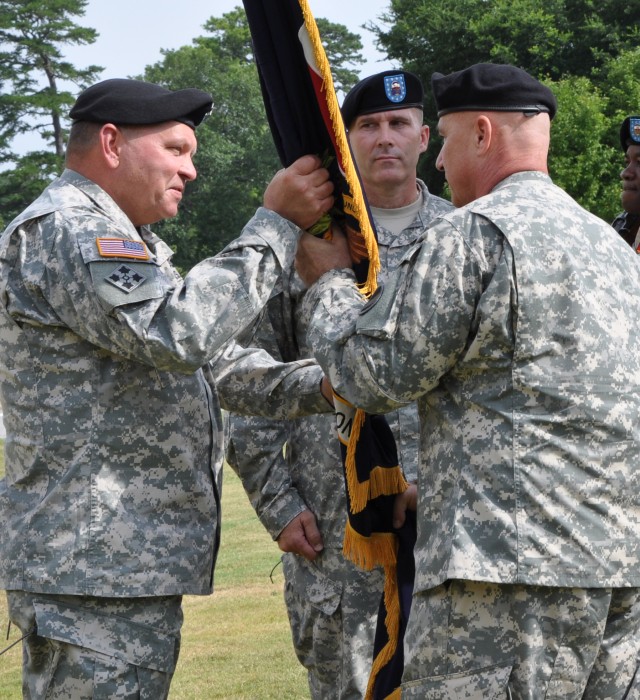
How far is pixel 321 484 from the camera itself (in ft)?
14.8

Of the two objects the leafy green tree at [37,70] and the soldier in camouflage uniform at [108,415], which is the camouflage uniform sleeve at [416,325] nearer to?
the soldier in camouflage uniform at [108,415]

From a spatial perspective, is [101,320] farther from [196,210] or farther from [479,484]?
[196,210]

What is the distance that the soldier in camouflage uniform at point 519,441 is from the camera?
2965mm

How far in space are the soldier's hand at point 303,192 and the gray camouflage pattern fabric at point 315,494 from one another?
0.88 meters

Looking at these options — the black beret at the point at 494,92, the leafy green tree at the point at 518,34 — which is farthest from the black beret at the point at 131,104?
the leafy green tree at the point at 518,34

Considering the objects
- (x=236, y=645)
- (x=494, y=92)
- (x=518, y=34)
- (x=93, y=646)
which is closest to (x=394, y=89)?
(x=494, y=92)

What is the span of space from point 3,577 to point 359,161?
2369 millimetres

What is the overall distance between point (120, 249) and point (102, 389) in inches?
16.7

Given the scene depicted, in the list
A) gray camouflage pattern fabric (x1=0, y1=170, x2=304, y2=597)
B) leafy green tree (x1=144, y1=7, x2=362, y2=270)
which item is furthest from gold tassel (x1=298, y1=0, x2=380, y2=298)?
leafy green tree (x1=144, y1=7, x2=362, y2=270)

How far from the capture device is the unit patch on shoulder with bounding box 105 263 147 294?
10.9 ft

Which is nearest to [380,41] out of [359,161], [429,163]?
[429,163]

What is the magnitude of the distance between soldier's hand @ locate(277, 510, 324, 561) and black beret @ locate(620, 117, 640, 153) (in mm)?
3374

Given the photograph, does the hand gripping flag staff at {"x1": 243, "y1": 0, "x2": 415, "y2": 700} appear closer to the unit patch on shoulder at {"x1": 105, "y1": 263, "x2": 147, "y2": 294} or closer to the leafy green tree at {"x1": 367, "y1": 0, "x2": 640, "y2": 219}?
the unit patch on shoulder at {"x1": 105, "y1": 263, "x2": 147, "y2": 294}

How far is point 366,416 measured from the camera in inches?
148
